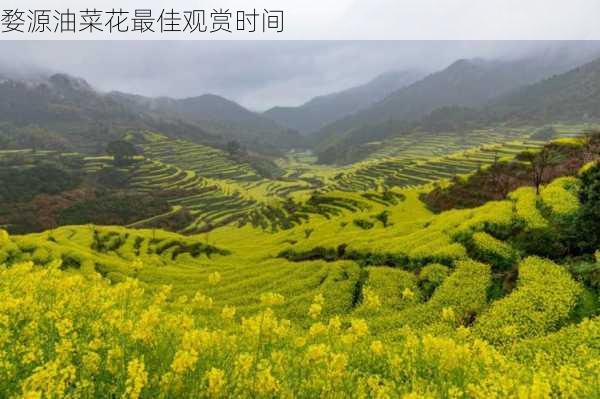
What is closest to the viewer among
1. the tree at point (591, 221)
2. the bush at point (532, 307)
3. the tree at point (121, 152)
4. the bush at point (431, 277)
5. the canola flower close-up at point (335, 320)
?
the canola flower close-up at point (335, 320)

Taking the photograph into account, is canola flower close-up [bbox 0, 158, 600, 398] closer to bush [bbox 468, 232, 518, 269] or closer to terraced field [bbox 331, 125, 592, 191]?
bush [bbox 468, 232, 518, 269]

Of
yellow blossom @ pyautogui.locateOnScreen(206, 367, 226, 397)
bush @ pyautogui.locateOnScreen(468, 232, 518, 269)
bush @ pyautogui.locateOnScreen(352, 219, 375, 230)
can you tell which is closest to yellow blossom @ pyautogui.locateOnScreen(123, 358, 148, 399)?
yellow blossom @ pyautogui.locateOnScreen(206, 367, 226, 397)

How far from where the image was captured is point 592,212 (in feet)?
46.3

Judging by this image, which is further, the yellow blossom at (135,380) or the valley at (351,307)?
the valley at (351,307)

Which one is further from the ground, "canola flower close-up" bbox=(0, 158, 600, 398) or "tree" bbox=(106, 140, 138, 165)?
"tree" bbox=(106, 140, 138, 165)

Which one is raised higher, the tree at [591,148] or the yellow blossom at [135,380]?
the tree at [591,148]

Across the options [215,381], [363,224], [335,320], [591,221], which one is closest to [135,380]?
[215,381]

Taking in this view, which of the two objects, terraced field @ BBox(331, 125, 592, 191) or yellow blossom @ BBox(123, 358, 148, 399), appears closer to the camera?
yellow blossom @ BBox(123, 358, 148, 399)

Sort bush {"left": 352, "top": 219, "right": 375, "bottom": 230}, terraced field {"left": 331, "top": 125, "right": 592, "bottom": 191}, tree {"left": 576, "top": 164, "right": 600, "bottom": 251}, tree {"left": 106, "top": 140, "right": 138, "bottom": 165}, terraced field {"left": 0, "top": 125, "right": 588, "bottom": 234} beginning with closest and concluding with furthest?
tree {"left": 576, "top": 164, "right": 600, "bottom": 251}, bush {"left": 352, "top": 219, "right": 375, "bottom": 230}, terraced field {"left": 0, "top": 125, "right": 588, "bottom": 234}, terraced field {"left": 331, "top": 125, "right": 592, "bottom": 191}, tree {"left": 106, "top": 140, "right": 138, "bottom": 165}

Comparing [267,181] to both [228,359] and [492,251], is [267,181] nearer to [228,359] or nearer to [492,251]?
[492,251]

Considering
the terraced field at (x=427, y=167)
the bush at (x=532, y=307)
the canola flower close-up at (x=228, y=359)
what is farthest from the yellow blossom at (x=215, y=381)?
the terraced field at (x=427, y=167)

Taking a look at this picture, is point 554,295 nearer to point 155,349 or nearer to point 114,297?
point 155,349

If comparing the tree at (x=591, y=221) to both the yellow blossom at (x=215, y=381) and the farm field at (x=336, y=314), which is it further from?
the yellow blossom at (x=215, y=381)

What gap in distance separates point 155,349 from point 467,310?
32.5 feet
